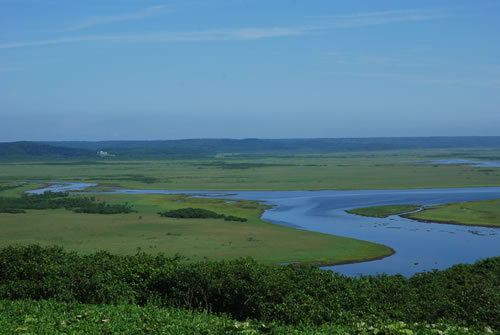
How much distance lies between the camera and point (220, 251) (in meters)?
35.0

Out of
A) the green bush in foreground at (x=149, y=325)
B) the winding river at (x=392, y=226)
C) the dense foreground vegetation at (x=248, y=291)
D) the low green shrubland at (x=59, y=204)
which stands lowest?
the winding river at (x=392, y=226)

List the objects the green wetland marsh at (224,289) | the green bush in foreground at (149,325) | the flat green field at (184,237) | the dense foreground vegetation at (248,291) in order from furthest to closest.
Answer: the flat green field at (184,237) < the dense foreground vegetation at (248,291) < the green wetland marsh at (224,289) < the green bush in foreground at (149,325)

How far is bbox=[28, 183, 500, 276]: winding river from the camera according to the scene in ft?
109

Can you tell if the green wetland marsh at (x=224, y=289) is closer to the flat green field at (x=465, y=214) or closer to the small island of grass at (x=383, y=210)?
the small island of grass at (x=383, y=210)

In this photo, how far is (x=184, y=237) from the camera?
39.8m

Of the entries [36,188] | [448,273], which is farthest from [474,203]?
[36,188]

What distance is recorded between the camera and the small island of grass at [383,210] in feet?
169

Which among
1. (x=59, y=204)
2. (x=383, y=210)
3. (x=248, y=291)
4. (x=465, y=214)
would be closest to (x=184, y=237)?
(x=383, y=210)

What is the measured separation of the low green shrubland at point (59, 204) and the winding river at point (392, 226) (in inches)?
454

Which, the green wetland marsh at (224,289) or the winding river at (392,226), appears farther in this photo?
the winding river at (392,226)

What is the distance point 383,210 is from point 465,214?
715cm

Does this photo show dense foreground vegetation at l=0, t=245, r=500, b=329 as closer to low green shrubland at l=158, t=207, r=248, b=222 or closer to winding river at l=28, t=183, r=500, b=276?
winding river at l=28, t=183, r=500, b=276

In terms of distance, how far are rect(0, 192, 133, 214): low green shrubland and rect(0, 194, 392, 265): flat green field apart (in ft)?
5.51

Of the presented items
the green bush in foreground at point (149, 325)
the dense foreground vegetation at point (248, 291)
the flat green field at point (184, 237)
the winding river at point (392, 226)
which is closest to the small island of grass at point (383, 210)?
the winding river at point (392, 226)
